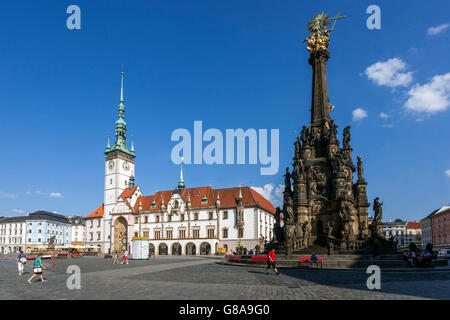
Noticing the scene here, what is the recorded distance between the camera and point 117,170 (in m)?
82.0

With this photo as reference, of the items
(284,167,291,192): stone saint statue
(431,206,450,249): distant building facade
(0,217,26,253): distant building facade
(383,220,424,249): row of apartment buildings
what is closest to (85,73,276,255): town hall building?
(284,167,291,192): stone saint statue

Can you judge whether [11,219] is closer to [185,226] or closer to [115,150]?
[115,150]

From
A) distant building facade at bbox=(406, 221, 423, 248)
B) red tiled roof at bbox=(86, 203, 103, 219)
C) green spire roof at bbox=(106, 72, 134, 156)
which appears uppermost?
green spire roof at bbox=(106, 72, 134, 156)

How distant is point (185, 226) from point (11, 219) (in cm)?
7122

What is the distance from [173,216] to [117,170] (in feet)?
69.8

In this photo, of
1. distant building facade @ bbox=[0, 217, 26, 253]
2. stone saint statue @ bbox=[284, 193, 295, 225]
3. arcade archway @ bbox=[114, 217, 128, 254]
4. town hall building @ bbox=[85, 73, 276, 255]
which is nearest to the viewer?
stone saint statue @ bbox=[284, 193, 295, 225]

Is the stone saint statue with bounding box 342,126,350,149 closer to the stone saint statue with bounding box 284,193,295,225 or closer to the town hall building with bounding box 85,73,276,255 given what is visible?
the stone saint statue with bounding box 284,193,295,225

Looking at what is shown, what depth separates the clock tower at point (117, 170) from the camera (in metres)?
80.1

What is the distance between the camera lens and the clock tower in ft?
263

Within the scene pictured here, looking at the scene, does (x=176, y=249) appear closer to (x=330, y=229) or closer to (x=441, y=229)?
(x=330, y=229)
